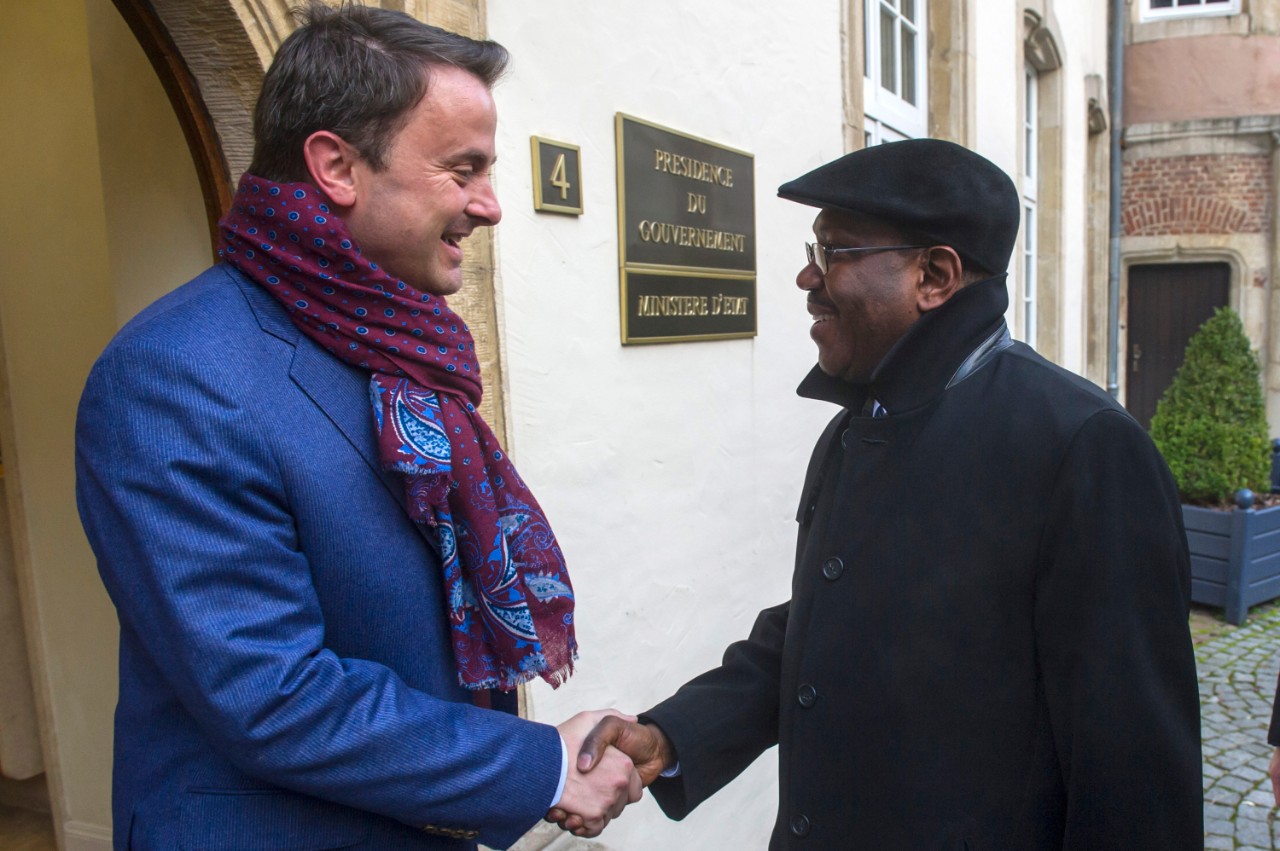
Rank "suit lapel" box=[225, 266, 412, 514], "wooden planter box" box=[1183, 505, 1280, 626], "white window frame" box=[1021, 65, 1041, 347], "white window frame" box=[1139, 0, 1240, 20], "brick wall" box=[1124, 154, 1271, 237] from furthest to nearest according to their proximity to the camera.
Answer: "white window frame" box=[1139, 0, 1240, 20] < "brick wall" box=[1124, 154, 1271, 237] < "white window frame" box=[1021, 65, 1041, 347] < "wooden planter box" box=[1183, 505, 1280, 626] < "suit lapel" box=[225, 266, 412, 514]

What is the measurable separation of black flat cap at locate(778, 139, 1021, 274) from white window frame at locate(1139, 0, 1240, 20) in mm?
13647

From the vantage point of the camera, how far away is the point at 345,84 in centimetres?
125

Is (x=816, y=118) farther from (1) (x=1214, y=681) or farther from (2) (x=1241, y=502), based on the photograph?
(2) (x=1241, y=502)

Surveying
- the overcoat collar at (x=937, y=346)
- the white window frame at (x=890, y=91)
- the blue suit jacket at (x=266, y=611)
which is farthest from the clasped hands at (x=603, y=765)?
the white window frame at (x=890, y=91)

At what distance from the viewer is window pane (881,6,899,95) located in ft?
18.8

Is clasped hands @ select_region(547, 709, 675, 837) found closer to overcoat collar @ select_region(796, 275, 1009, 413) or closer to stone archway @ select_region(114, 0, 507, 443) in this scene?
overcoat collar @ select_region(796, 275, 1009, 413)

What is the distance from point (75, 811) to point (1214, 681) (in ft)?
17.7

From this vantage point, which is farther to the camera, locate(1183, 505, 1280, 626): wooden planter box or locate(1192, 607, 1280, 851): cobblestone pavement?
locate(1183, 505, 1280, 626): wooden planter box

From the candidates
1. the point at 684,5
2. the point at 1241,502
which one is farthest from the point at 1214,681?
the point at 684,5

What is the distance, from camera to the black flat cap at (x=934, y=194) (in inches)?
62.1

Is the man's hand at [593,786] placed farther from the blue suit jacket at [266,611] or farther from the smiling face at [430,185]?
the smiling face at [430,185]

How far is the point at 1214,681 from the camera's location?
17.3 ft

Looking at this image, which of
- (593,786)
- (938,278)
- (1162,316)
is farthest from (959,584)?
(1162,316)

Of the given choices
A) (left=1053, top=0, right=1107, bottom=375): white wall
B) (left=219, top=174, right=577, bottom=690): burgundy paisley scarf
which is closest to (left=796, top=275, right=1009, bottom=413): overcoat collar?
(left=219, top=174, right=577, bottom=690): burgundy paisley scarf
